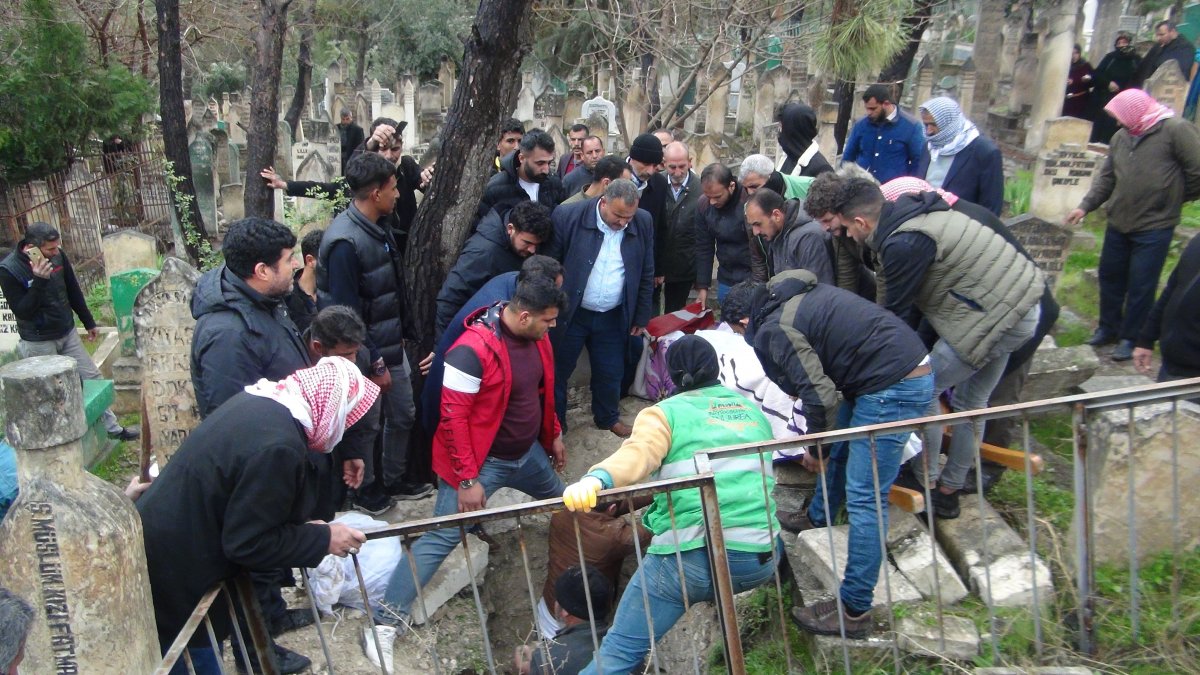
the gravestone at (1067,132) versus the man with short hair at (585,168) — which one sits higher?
the gravestone at (1067,132)

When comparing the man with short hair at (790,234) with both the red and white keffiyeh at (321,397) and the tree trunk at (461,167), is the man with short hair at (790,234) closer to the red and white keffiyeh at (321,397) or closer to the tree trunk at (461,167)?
the tree trunk at (461,167)

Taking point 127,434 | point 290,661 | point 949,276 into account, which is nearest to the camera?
point 290,661

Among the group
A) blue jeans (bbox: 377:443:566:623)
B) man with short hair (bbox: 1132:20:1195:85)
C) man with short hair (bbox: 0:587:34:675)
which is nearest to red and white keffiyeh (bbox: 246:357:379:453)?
man with short hair (bbox: 0:587:34:675)

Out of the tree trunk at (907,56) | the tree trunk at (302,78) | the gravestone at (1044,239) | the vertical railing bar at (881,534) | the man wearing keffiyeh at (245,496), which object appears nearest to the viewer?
the man wearing keffiyeh at (245,496)

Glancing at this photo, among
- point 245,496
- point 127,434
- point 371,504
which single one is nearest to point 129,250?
point 127,434

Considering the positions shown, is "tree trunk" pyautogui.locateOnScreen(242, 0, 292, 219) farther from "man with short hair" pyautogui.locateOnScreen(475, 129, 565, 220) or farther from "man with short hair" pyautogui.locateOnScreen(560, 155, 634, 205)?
"man with short hair" pyautogui.locateOnScreen(560, 155, 634, 205)

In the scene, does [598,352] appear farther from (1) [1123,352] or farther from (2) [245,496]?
(1) [1123,352]

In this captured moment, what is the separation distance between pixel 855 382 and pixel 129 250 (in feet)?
21.4

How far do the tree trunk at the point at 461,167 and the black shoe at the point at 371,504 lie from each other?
0.94 m

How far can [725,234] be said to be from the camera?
5.94m

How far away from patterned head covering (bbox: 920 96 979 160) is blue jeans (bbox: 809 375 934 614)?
2473 mm

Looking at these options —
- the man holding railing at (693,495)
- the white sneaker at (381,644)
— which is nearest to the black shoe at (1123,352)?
the man holding railing at (693,495)

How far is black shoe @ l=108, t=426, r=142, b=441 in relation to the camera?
6559 mm

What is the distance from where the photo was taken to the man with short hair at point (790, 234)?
495 cm
